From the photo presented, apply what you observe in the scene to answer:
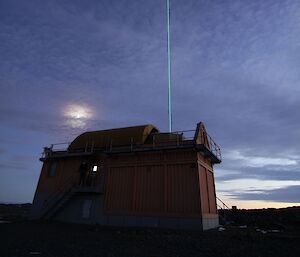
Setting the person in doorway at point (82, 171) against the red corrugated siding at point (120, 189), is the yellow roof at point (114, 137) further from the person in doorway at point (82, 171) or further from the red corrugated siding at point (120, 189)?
the red corrugated siding at point (120, 189)

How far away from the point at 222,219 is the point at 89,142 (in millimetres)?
17579

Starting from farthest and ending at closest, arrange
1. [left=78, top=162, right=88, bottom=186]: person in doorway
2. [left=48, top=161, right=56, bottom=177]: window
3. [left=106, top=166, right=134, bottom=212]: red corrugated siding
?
[left=48, top=161, right=56, bottom=177]: window < [left=78, top=162, right=88, bottom=186]: person in doorway < [left=106, top=166, right=134, bottom=212]: red corrugated siding

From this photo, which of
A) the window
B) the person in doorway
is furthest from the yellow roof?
the window

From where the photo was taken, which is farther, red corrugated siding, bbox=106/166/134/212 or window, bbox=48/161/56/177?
window, bbox=48/161/56/177

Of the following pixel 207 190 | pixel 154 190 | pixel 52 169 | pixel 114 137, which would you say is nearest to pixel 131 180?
pixel 154 190

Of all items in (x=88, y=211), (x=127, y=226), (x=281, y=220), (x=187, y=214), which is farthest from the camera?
(x=281, y=220)

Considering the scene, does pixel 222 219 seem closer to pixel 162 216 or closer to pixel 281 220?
pixel 281 220

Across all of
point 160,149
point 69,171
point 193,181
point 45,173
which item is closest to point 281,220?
point 193,181

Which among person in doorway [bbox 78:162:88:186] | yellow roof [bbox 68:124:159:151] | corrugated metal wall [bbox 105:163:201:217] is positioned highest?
yellow roof [bbox 68:124:159:151]

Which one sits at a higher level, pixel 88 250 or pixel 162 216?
pixel 162 216

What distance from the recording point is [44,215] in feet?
92.5

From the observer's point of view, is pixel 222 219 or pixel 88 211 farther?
pixel 222 219

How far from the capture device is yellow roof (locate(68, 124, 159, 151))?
90.0 ft

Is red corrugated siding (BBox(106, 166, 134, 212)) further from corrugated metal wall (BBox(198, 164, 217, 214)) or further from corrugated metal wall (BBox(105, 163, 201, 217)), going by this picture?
corrugated metal wall (BBox(198, 164, 217, 214))
